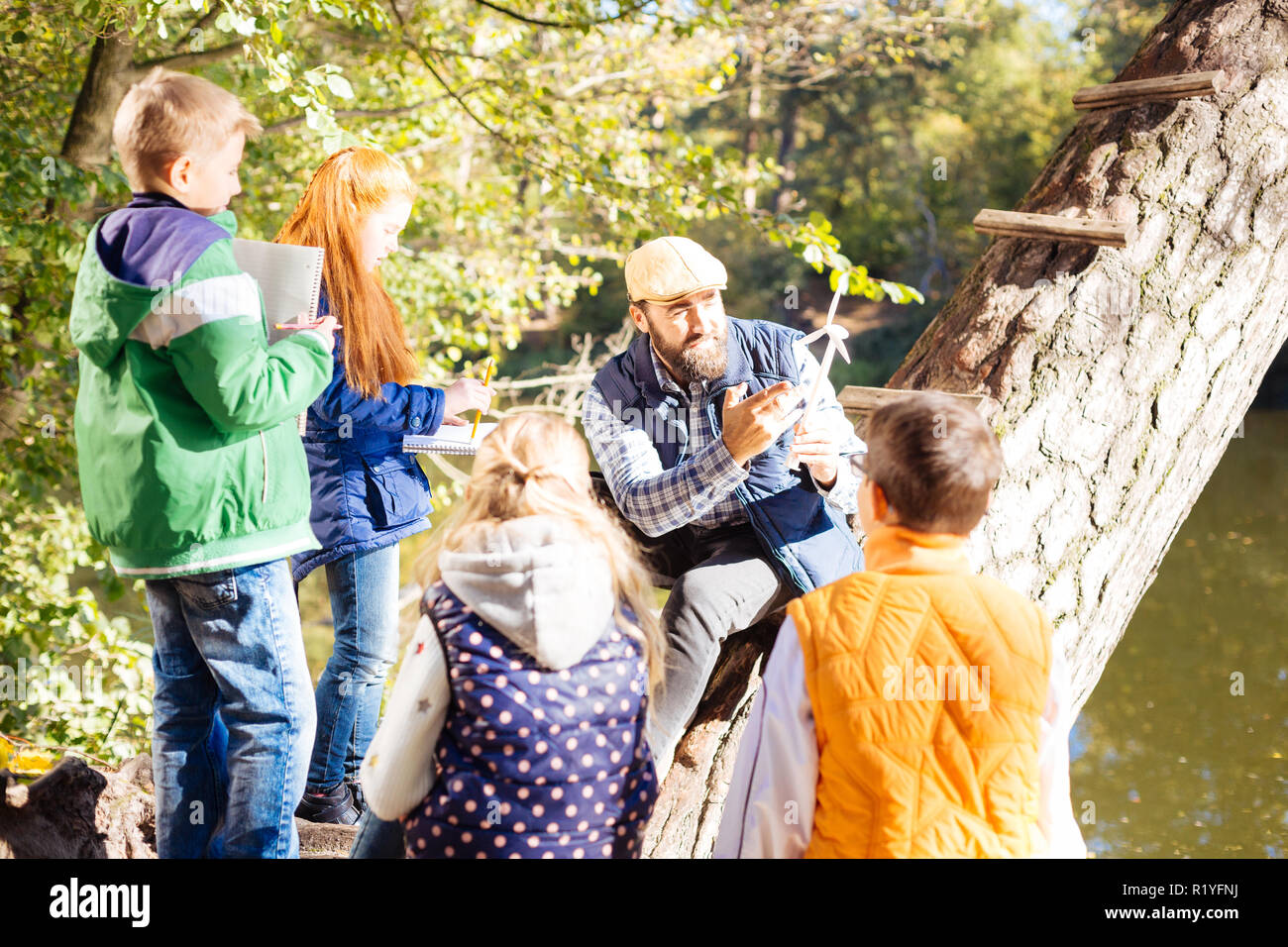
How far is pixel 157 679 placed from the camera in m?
1.87

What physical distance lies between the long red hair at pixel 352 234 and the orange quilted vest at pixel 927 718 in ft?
3.66

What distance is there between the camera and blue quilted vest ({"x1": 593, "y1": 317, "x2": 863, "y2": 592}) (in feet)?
7.58

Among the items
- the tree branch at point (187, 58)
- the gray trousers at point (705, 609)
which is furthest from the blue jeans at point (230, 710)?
the tree branch at point (187, 58)

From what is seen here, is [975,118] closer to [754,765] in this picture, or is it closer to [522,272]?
[522,272]

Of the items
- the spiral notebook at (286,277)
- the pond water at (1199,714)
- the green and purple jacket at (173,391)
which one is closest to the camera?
the green and purple jacket at (173,391)

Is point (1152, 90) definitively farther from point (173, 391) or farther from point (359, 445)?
point (173, 391)

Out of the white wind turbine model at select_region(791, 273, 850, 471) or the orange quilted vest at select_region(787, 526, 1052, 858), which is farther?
the white wind turbine model at select_region(791, 273, 850, 471)

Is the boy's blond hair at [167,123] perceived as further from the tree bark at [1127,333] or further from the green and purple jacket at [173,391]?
the tree bark at [1127,333]

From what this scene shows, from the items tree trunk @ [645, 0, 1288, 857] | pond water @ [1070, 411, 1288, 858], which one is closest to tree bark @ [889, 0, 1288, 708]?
tree trunk @ [645, 0, 1288, 857]

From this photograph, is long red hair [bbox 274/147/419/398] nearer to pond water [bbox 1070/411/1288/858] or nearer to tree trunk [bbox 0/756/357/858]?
tree trunk [bbox 0/756/357/858]

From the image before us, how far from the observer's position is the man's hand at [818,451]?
2.25 metres

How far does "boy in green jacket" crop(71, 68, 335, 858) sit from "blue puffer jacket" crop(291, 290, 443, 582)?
0.94 feet

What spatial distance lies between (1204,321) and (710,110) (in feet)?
68.2
